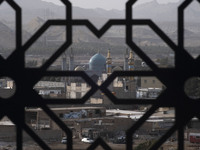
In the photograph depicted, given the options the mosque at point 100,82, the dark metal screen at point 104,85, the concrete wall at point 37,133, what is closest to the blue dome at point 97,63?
the mosque at point 100,82

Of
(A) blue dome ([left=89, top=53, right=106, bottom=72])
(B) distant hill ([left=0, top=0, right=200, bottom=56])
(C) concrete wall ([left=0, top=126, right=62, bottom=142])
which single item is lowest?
(C) concrete wall ([left=0, top=126, right=62, bottom=142])

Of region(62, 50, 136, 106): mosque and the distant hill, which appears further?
the distant hill

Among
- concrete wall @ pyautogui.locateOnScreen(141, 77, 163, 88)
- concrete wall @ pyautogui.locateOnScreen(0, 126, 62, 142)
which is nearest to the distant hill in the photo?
concrete wall @ pyautogui.locateOnScreen(141, 77, 163, 88)

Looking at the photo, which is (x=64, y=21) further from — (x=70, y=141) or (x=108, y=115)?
(x=108, y=115)

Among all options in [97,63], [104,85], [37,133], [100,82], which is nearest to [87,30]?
[97,63]

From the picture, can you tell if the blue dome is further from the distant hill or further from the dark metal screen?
the distant hill

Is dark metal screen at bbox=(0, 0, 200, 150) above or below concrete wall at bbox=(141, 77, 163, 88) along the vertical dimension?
above

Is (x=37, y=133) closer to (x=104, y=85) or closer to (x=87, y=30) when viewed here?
(x=104, y=85)

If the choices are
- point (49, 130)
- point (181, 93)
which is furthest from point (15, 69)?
point (49, 130)
